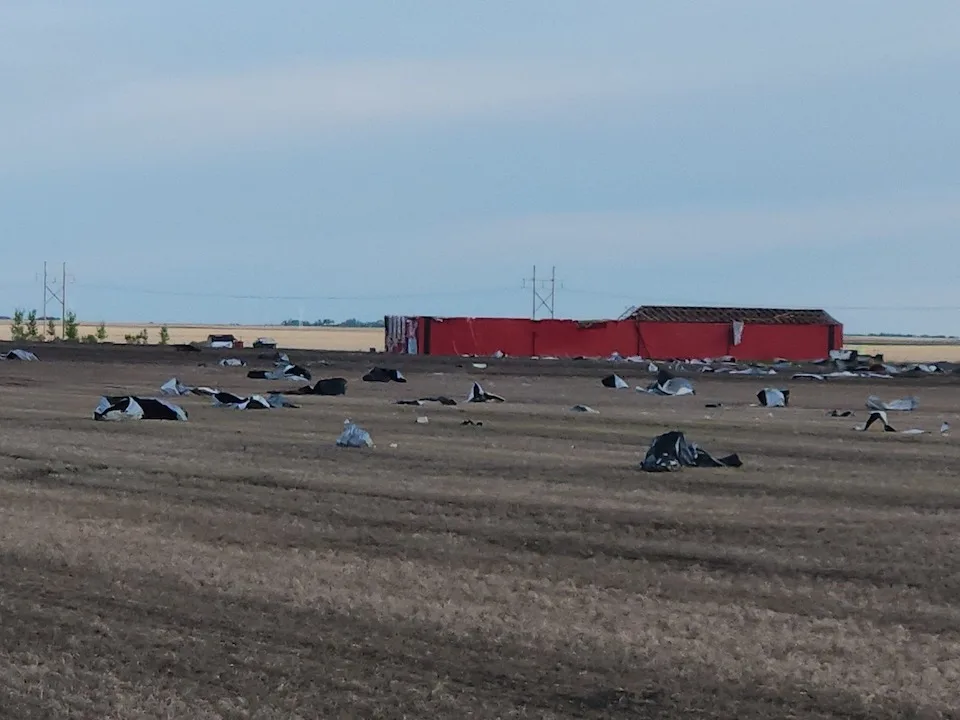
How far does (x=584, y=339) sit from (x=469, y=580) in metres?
53.6

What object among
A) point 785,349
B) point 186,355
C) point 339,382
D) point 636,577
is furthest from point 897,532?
point 785,349

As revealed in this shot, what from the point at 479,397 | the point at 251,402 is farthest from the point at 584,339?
the point at 251,402

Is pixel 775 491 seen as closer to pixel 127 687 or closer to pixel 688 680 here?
pixel 688 680

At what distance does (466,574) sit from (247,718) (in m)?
3.07

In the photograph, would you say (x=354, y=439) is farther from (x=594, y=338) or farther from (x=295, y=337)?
(x=295, y=337)

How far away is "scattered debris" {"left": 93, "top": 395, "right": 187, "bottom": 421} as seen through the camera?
19.5 m

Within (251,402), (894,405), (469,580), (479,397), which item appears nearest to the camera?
(469,580)

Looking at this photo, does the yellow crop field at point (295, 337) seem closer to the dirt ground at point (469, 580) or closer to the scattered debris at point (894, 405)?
the scattered debris at point (894, 405)

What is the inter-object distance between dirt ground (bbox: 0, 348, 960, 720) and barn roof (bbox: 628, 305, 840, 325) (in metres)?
51.3

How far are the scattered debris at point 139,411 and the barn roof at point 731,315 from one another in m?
48.9

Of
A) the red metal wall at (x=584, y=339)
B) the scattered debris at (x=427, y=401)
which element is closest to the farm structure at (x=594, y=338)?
the red metal wall at (x=584, y=339)

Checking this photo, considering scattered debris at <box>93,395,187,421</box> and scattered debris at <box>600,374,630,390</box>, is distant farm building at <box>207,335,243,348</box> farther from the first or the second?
scattered debris at <box>93,395,187,421</box>

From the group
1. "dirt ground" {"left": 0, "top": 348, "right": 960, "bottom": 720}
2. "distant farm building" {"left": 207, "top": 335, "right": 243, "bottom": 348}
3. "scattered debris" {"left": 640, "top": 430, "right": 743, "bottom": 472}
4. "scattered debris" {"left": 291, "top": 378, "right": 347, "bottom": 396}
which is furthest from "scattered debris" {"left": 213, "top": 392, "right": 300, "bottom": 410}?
"distant farm building" {"left": 207, "top": 335, "right": 243, "bottom": 348}

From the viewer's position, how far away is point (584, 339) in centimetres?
6206
